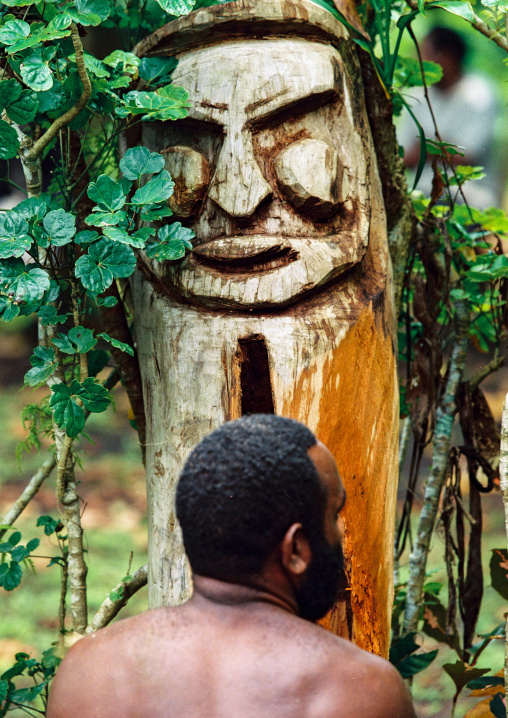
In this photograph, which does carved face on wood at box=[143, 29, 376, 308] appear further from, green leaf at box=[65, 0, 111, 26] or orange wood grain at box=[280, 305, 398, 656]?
green leaf at box=[65, 0, 111, 26]

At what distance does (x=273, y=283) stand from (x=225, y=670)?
3.25 feet

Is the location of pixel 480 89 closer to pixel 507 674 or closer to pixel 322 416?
pixel 322 416

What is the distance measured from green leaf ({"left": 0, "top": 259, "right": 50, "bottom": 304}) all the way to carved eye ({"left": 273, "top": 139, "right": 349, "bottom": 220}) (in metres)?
0.66

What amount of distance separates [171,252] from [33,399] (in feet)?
15.0

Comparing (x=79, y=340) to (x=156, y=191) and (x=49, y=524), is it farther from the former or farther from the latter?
(x=49, y=524)

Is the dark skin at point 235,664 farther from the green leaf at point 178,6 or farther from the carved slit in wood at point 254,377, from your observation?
the green leaf at point 178,6

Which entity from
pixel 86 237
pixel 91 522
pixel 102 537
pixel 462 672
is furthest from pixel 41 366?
pixel 91 522

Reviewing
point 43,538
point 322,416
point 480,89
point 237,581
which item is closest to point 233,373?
point 322,416

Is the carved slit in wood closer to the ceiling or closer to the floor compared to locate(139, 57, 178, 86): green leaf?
closer to the floor

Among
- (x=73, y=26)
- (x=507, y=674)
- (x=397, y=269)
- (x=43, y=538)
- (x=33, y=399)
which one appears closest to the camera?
(x=507, y=674)

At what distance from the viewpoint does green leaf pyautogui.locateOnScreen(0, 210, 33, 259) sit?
160cm

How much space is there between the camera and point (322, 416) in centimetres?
173

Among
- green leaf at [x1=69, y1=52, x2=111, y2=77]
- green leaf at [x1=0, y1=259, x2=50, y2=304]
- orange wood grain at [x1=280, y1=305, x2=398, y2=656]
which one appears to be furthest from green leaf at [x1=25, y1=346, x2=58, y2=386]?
green leaf at [x1=69, y1=52, x2=111, y2=77]

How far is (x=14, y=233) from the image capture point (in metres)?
1.63
